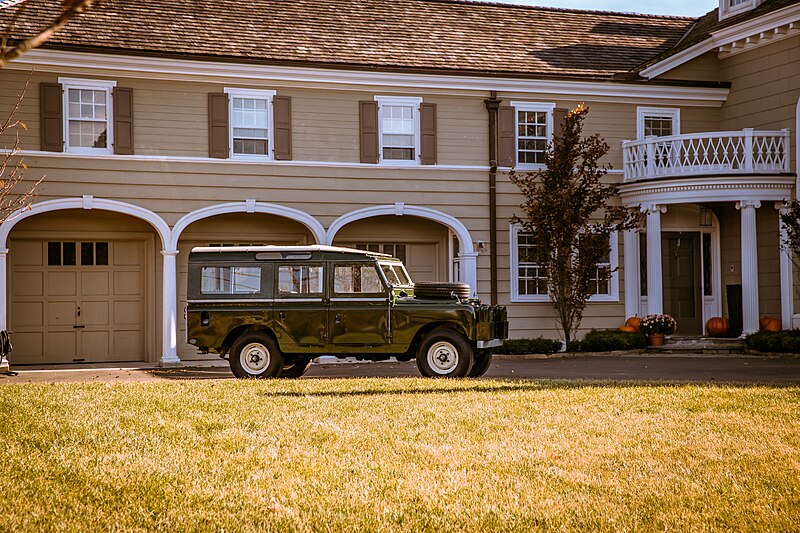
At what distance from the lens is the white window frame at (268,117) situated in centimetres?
1986

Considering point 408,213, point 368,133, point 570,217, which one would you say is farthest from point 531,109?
point 368,133

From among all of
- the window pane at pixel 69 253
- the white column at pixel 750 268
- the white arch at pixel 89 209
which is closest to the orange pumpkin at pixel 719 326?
the white column at pixel 750 268

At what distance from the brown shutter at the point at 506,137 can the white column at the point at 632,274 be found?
3.19 metres

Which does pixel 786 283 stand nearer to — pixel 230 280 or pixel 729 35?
pixel 729 35

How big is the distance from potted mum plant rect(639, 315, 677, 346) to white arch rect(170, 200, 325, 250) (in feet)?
23.2

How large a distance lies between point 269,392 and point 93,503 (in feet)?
18.6

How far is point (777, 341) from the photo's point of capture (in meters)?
18.9

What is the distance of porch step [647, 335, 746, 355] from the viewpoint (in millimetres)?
19922

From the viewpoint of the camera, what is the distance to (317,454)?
25.6 feet

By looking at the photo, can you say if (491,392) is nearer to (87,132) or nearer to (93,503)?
(93,503)

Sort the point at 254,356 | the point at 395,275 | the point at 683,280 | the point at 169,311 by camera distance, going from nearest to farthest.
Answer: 1. the point at 254,356
2. the point at 395,275
3. the point at 169,311
4. the point at 683,280

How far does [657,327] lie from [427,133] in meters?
6.38

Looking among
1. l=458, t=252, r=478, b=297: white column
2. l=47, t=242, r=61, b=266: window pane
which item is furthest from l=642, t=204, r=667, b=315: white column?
l=47, t=242, r=61, b=266: window pane

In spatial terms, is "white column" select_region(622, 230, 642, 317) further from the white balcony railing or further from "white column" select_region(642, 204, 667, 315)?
the white balcony railing
